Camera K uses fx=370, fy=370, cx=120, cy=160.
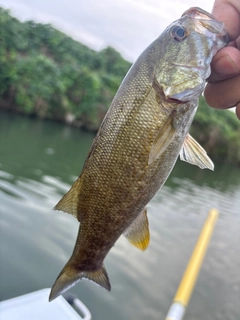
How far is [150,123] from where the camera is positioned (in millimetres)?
1750

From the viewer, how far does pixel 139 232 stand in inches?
74.4

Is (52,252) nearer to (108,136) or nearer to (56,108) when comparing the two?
(108,136)

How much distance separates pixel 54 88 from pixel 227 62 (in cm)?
3868

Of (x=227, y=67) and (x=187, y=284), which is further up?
(x=227, y=67)

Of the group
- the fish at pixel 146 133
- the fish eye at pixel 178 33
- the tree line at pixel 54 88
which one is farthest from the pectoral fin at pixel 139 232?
the tree line at pixel 54 88

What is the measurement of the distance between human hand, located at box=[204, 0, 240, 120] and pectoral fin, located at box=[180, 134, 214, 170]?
0.29 m

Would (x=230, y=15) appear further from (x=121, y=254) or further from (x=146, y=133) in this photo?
(x=121, y=254)

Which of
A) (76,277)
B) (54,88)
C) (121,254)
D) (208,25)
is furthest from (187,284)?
(54,88)

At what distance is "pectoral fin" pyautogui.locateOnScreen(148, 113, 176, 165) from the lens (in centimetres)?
168

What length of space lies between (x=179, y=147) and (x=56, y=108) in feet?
124

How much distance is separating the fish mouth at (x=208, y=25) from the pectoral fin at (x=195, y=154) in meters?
0.49

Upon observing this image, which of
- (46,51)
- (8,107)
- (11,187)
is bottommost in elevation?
(8,107)

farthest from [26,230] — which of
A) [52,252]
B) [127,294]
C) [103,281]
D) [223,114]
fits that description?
A: [223,114]

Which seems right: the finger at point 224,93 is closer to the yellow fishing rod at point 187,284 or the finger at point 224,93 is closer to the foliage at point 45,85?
A: the yellow fishing rod at point 187,284
